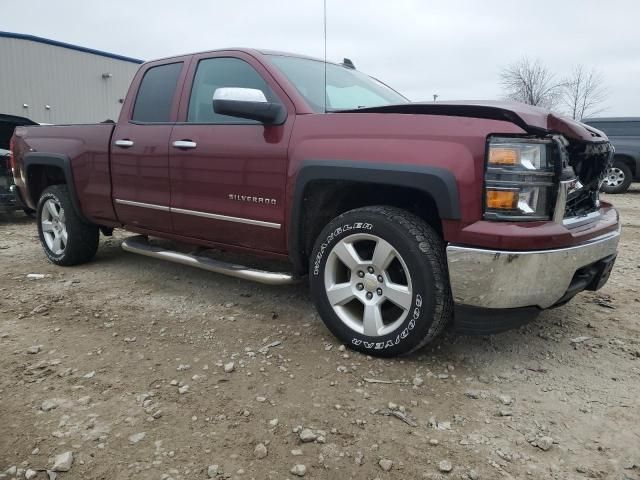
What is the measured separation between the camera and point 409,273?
8.48 ft

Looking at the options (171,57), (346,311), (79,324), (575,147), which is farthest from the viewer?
(171,57)

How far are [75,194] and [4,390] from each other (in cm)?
242

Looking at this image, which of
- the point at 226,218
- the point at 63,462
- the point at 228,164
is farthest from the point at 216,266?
the point at 63,462

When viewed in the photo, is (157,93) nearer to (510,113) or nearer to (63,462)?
(510,113)

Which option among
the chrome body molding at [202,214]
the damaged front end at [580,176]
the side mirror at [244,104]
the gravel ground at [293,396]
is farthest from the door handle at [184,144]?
the damaged front end at [580,176]

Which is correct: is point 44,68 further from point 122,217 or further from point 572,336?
point 572,336

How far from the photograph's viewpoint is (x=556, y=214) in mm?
2422

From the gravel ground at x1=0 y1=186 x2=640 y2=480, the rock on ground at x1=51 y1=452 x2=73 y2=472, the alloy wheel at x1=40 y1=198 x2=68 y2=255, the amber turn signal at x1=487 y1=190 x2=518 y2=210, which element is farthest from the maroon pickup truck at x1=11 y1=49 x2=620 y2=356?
the rock on ground at x1=51 y1=452 x2=73 y2=472

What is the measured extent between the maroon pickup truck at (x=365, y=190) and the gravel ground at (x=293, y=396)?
0.33 meters

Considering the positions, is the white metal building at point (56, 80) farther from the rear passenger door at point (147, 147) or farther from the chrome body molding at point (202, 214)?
the chrome body molding at point (202, 214)

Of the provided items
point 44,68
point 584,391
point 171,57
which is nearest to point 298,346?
point 584,391

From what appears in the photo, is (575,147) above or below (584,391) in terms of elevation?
above

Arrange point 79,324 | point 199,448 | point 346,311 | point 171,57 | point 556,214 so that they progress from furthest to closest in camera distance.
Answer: point 171,57, point 79,324, point 346,311, point 556,214, point 199,448

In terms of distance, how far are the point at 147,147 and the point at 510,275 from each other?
9.17 ft
